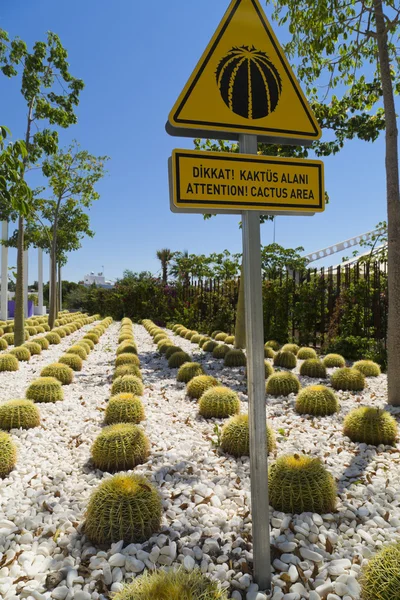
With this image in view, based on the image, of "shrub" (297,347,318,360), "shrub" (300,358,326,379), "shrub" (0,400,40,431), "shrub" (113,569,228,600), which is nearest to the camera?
"shrub" (113,569,228,600)

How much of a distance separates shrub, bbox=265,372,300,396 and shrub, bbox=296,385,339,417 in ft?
2.63

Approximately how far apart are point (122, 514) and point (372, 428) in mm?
2838

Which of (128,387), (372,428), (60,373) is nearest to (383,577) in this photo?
(372,428)

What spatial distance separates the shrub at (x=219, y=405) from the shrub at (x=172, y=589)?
3142mm

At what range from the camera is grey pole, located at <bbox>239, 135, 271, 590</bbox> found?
2123mm

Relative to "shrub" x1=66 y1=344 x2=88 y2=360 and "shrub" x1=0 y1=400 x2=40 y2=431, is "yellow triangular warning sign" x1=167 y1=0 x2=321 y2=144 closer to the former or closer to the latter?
"shrub" x1=0 y1=400 x2=40 y2=431

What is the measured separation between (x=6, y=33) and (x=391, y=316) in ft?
38.2

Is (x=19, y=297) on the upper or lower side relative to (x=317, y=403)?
upper

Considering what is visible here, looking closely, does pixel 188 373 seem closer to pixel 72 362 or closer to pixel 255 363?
pixel 72 362

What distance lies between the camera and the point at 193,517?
3096 millimetres

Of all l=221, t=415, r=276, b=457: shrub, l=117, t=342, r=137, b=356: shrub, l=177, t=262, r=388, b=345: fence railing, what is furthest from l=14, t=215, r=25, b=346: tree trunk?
l=221, t=415, r=276, b=457: shrub

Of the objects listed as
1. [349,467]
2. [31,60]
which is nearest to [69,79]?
[31,60]

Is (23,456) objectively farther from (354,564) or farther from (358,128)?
(358,128)

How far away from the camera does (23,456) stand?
4258 mm
